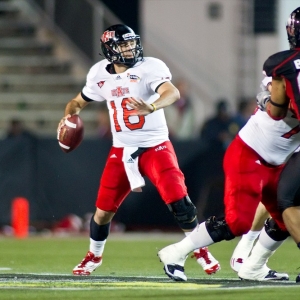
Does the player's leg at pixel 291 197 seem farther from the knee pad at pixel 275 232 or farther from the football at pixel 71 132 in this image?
the football at pixel 71 132

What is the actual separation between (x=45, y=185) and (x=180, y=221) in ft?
20.3

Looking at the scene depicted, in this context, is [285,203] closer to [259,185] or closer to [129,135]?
[259,185]

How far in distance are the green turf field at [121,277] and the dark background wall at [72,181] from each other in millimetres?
1808

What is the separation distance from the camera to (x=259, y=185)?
651 centimetres

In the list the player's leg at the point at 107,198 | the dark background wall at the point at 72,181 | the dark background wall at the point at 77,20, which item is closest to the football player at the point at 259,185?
the player's leg at the point at 107,198

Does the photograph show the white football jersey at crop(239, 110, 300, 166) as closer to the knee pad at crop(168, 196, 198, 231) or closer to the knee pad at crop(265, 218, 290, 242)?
the knee pad at crop(265, 218, 290, 242)

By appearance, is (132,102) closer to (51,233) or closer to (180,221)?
(180,221)

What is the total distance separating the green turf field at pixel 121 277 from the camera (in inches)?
231

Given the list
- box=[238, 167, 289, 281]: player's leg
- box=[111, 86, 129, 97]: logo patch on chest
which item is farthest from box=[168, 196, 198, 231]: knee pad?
box=[111, 86, 129, 97]: logo patch on chest

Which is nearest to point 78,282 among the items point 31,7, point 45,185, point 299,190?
point 299,190

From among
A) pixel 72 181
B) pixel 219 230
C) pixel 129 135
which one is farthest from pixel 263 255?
pixel 72 181

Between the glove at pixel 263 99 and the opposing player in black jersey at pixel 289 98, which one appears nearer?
the opposing player in black jersey at pixel 289 98

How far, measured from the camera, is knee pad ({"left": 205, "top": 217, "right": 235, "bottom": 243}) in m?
6.56

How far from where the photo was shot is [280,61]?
20.1ft
